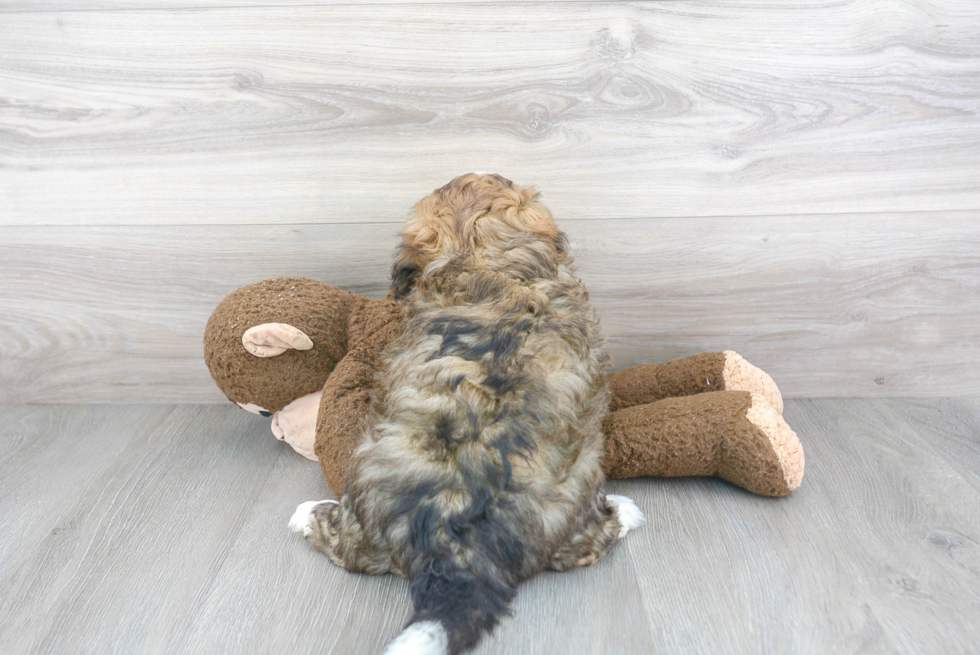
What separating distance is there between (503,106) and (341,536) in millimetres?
1191

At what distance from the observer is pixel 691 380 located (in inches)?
72.9

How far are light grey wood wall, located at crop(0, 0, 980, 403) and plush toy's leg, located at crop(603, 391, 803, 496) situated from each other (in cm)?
44

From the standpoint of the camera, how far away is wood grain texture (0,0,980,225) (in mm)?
1827

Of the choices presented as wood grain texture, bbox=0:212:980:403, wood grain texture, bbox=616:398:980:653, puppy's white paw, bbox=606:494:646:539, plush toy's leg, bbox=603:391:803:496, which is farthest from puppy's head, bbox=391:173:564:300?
wood grain texture, bbox=616:398:980:653

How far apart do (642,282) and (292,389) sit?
104cm

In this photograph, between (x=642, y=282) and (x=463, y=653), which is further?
(x=642, y=282)

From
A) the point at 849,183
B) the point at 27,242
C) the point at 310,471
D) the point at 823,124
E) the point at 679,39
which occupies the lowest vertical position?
the point at 310,471

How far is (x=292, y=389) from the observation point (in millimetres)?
1776

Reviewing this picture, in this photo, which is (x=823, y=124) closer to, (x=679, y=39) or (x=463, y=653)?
(x=679, y=39)

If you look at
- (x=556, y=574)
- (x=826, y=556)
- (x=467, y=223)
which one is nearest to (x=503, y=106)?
(x=467, y=223)

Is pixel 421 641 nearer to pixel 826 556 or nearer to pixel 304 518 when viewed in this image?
pixel 304 518

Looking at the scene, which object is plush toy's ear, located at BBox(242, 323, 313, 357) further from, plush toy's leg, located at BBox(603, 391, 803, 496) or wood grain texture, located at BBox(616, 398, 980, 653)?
wood grain texture, located at BBox(616, 398, 980, 653)

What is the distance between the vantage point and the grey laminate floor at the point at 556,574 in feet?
4.11

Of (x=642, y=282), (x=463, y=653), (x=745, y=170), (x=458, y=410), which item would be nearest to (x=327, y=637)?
(x=463, y=653)
